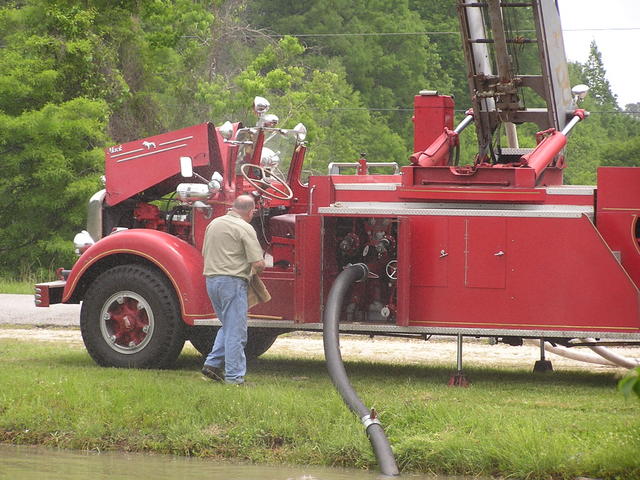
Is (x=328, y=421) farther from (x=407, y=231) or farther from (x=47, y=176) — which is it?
(x=47, y=176)

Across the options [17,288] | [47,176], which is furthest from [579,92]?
[47,176]

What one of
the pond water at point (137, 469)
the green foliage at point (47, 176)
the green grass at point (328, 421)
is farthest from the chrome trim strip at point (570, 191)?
the green foliage at point (47, 176)

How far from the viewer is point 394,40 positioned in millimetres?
57562

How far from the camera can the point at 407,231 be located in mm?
10477

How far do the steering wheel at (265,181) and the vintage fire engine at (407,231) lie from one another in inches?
1.0

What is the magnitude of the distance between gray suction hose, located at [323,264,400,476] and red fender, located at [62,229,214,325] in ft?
4.55

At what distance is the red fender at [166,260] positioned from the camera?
36.6ft

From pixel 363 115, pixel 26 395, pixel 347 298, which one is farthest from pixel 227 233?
pixel 363 115

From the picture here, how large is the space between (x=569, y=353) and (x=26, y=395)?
574 cm

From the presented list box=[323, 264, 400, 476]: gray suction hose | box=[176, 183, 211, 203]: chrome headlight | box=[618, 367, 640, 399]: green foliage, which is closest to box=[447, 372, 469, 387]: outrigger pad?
box=[323, 264, 400, 476]: gray suction hose

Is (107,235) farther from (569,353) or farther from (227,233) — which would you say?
(569,353)

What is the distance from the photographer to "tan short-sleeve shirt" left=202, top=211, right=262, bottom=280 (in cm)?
1046

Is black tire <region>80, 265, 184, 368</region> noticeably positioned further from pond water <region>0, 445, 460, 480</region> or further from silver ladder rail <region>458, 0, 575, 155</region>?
silver ladder rail <region>458, 0, 575, 155</region>

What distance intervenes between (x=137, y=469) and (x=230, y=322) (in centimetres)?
221
